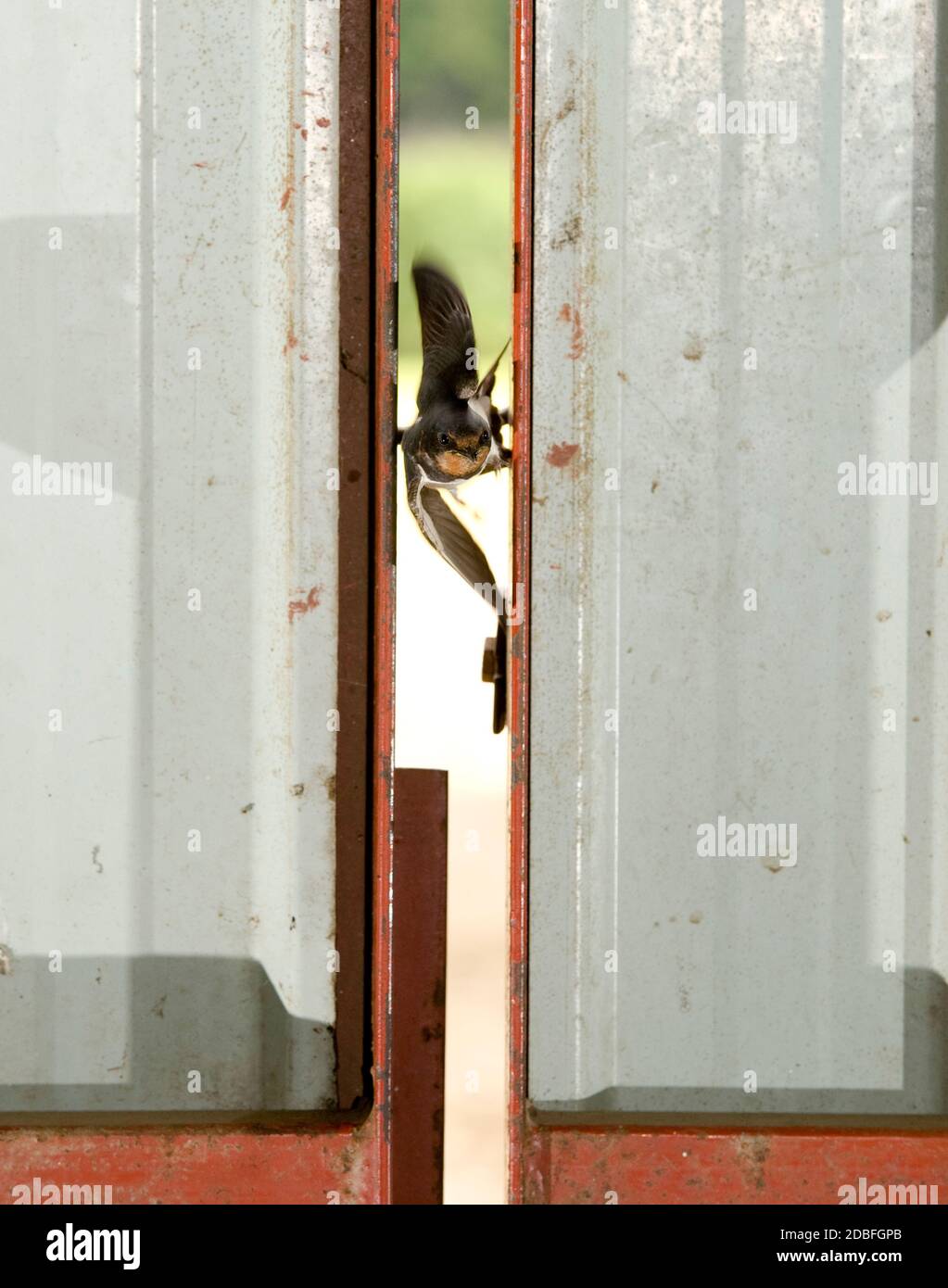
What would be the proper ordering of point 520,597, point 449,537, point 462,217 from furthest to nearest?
point 462,217 → point 449,537 → point 520,597

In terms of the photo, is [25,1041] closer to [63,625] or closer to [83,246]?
[63,625]

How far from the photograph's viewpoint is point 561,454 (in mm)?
1626

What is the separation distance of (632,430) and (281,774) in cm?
71

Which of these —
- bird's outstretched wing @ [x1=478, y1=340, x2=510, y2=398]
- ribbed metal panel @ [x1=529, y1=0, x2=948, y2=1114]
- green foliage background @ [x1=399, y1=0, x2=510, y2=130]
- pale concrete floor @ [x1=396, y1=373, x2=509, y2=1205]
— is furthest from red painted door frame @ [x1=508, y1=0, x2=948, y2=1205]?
green foliage background @ [x1=399, y1=0, x2=510, y2=130]

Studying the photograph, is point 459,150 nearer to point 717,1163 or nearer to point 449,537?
point 449,537

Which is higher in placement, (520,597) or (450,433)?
(450,433)

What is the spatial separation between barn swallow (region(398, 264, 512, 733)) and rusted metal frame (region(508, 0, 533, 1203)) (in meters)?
0.12

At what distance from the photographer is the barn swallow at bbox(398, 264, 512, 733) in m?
1.61

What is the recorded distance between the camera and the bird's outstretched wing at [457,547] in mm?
1718

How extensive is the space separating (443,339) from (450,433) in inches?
9.0

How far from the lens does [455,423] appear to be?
161 cm

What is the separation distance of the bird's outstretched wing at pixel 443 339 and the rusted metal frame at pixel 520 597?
0.29 metres

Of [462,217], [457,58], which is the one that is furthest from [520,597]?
[457,58]

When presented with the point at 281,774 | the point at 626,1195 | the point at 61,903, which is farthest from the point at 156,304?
the point at 626,1195
